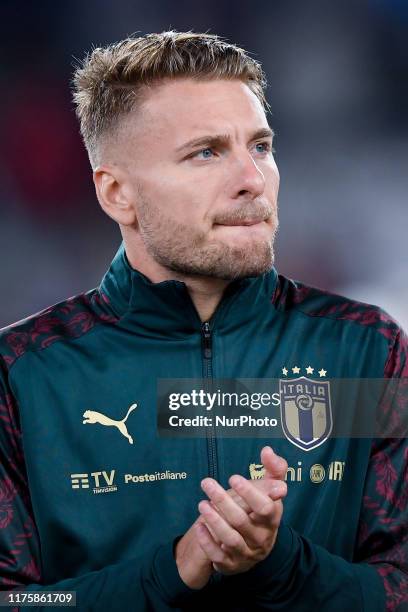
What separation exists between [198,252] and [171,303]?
0.12 metres

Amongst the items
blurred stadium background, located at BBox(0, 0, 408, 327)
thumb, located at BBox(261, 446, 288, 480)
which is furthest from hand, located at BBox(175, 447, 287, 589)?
blurred stadium background, located at BBox(0, 0, 408, 327)

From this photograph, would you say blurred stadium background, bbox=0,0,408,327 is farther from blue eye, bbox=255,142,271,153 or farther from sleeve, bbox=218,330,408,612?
sleeve, bbox=218,330,408,612

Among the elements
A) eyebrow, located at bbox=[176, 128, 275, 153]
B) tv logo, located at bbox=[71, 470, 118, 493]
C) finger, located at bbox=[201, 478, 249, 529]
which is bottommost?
tv logo, located at bbox=[71, 470, 118, 493]

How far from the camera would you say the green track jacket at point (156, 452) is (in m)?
1.64

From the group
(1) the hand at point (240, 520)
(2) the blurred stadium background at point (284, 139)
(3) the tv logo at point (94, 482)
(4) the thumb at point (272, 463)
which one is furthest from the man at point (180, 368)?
(2) the blurred stadium background at point (284, 139)

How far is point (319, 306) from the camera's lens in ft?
6.29

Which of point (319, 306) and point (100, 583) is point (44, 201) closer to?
point (319, 306)

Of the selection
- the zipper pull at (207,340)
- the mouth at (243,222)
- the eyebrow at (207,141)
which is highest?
the eyebrow at (207,141)

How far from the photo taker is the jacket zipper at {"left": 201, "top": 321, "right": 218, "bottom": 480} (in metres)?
1.73

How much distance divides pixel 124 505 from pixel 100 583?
0.17 meters

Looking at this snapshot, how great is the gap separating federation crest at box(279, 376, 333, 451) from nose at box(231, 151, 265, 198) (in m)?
0.40

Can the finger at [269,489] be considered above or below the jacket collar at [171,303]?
below

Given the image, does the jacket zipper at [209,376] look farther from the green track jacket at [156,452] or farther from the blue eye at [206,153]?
the blue eye at [206,153]

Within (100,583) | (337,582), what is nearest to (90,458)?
(100,583)
